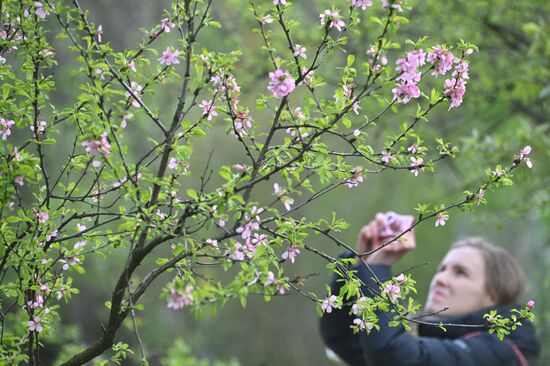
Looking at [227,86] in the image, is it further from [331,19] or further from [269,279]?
[269,279]

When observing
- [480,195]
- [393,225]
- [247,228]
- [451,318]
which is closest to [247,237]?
[247,228]

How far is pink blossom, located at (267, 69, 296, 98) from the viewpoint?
1.64 metres

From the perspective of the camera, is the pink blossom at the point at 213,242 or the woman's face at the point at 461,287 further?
the woman's face at the point at 461,287

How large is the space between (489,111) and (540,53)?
1111mm

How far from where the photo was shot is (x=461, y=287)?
359cm

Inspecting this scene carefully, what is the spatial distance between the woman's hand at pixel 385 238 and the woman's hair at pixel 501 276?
0.81 meters

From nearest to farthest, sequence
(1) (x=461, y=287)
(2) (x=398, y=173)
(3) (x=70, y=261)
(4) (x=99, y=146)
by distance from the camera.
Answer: (4) (x=99, y=146) → (3) (x=70, y=261) → (1) (x=461, y=287) → (2) (x=398, y=173)

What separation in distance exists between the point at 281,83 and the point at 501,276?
241 centimetres

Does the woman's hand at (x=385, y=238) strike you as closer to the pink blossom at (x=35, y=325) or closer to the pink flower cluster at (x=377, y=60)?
the pink flower cluster at (x=377, y=60)

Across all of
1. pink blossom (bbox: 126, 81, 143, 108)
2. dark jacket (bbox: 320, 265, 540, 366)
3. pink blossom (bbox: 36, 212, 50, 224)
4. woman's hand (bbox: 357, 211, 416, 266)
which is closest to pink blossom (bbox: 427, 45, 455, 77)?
pink blossom (bbox: 126, 81, 143, 108)

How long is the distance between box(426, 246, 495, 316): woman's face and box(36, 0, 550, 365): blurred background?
1.86ft

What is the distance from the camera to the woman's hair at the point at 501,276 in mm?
3646

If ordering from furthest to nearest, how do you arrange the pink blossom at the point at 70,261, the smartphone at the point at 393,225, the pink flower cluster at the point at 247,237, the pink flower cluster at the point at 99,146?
the smartphone at the point at 393,225 → the pink blossom at the point at 70,261 → the pink flower cluster at the point at 247,237 → the pink flower cluster at the point at 99,146

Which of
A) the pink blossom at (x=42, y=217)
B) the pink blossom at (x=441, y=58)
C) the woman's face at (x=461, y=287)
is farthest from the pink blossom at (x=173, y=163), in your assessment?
the woman's face at (x=461, y=287)
